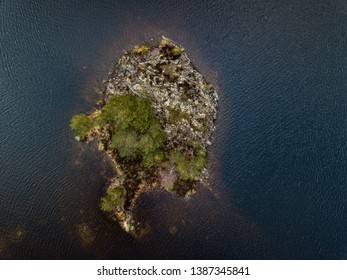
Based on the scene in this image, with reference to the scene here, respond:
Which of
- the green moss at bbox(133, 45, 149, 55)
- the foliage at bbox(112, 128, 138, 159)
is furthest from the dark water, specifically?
the foliage at bbox(112, 128, 138, 159)

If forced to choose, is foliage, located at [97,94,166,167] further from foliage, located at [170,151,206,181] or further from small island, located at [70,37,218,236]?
foliage, located at [170,151,206,181]

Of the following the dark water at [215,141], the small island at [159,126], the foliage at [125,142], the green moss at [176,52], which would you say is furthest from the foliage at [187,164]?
the green moss at [176,52]

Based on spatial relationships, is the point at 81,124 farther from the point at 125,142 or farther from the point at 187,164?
the point at 187,164

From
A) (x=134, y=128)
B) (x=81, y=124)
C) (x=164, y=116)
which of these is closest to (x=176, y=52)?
(x=164, y=116)

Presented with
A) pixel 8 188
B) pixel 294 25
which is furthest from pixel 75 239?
pixel 294 25

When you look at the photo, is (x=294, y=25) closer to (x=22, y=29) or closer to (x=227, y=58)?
(x=227, y=58)

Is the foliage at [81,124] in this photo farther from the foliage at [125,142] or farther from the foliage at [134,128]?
the foliage at [125,142]
